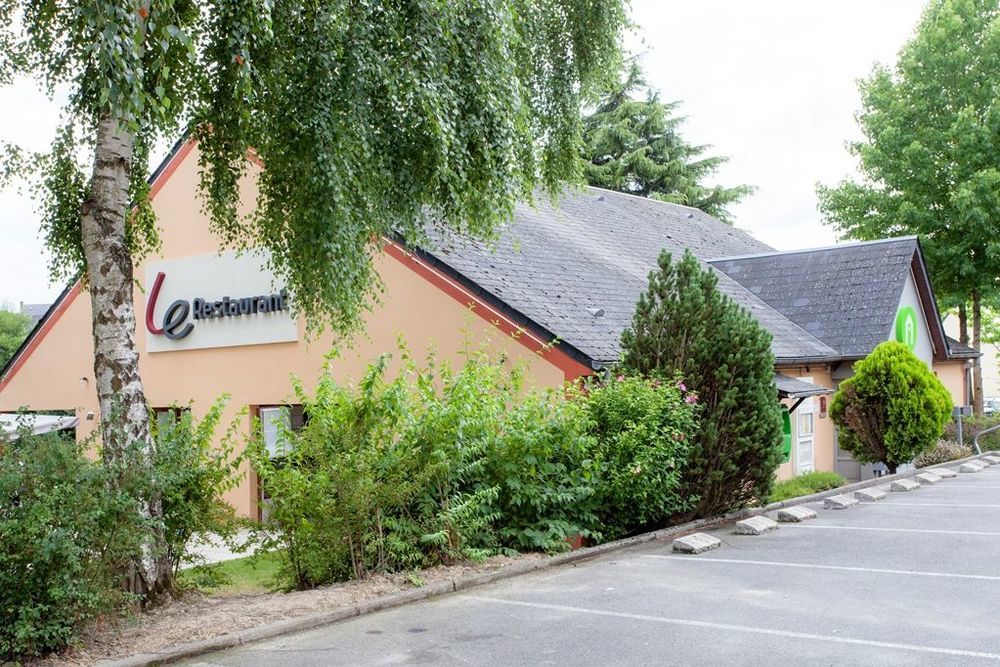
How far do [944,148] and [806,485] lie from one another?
1556cm

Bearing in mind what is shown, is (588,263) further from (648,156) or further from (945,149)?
(648,156)

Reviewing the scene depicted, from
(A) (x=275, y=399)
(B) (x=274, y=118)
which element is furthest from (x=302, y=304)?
(A) (x=275, y=399)

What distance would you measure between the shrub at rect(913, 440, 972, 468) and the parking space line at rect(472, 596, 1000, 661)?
15.5 meters

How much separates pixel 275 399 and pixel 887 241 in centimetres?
1548

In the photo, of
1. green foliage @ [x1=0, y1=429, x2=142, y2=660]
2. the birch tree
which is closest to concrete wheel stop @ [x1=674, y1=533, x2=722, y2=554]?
the birch tree

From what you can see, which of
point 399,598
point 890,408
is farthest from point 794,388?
Result: point 399,598

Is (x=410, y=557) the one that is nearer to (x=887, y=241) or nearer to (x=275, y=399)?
(x=275, y=399)

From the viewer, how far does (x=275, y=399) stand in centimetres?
1792

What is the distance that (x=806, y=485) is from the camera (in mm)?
16078

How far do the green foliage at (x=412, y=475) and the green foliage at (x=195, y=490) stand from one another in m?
0.45

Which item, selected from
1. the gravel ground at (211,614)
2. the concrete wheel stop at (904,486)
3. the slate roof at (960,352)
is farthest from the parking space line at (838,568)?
the slate roof at (960,352)

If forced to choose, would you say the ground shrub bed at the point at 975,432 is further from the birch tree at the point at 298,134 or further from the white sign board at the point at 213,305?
the birch tree at the point at 298,134

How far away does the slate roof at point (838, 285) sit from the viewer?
20.8 m

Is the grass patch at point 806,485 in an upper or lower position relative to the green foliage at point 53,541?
lower
